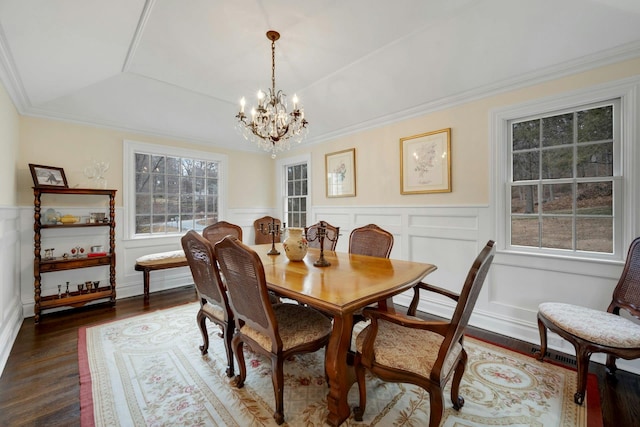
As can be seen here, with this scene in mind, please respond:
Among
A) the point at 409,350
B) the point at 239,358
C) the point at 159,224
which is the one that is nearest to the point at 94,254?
the point at 159,224

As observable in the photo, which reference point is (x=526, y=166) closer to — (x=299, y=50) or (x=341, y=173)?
(x=341, y=173)

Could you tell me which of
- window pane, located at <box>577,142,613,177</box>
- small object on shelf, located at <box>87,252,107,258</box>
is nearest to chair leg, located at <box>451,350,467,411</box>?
window pane, located at <box>577,142,613,177</box>

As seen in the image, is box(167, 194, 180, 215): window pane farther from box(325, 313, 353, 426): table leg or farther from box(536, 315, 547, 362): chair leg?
box(536, 315, 547, 362): chair leg

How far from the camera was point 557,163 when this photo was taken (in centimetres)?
259

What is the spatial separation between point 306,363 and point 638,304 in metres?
2.43

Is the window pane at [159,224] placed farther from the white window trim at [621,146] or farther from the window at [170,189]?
the white window trim at [621,146]

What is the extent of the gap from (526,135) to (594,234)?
1.07m

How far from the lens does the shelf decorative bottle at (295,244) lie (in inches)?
91.4

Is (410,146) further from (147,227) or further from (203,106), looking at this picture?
(147,227)

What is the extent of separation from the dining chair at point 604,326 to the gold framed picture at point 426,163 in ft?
4.98

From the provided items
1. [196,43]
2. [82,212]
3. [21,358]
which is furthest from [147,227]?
[196,43]

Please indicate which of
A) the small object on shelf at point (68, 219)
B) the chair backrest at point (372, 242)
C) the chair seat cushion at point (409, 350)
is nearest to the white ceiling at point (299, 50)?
the small object on shelf at point (68, 219)

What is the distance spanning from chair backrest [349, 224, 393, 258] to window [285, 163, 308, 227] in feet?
7.29

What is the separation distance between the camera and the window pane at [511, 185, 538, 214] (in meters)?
2.70
